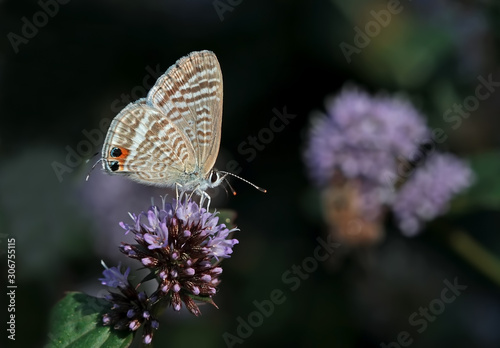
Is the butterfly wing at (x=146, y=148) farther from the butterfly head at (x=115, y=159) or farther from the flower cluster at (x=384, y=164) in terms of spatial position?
the flower cluster at (x=384, y=164)

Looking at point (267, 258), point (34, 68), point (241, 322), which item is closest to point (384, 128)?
point (267, 258)

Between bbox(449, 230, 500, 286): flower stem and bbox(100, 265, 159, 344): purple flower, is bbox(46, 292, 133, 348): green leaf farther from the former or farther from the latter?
bbox(449, 230, 500, 286): flower stem

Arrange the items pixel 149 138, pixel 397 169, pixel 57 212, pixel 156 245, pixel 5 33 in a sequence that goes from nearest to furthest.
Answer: pixel 156 245 < pixel 149 138 < pixel 397 169 < pixel 57 212 < pixel 5 33

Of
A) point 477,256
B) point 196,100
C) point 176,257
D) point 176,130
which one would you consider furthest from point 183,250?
point 477,256

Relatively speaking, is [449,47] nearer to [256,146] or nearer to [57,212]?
[256,146]

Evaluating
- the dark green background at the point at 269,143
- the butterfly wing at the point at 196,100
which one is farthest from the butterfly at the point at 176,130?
the dark green background at the point at 269,143

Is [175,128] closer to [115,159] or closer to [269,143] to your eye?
[115,159]
